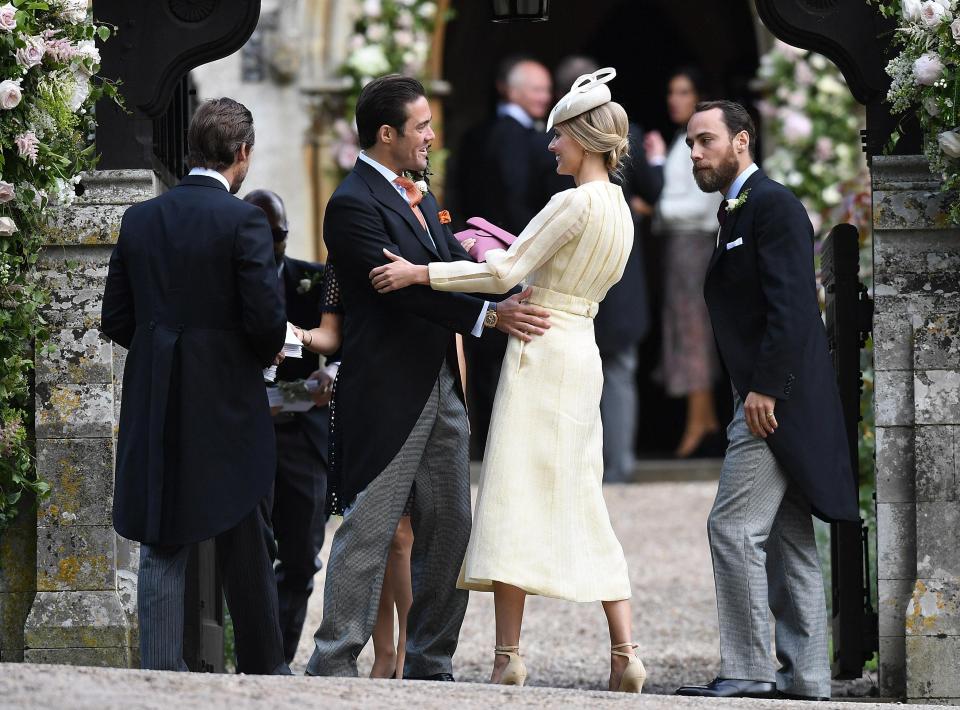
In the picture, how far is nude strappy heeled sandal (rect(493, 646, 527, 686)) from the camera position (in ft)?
17.6

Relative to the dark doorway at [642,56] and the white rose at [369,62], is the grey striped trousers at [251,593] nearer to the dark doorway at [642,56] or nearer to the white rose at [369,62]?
the white rose at [369,62]

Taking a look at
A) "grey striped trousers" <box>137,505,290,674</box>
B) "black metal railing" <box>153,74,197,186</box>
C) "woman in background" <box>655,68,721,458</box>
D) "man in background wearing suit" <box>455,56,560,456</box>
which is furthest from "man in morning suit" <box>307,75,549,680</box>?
"woman in background" <box>655,68,721,458</box>

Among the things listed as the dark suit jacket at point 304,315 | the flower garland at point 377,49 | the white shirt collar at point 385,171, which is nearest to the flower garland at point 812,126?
the flower garland at point 377,49

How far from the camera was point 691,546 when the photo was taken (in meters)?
10.2

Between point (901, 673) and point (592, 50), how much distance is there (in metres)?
8.20

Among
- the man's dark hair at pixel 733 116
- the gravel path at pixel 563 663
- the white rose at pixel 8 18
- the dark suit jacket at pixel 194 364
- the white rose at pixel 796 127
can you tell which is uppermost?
the white rose at pixel 796 127

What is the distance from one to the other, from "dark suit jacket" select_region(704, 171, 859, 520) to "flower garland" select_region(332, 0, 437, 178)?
5.71m

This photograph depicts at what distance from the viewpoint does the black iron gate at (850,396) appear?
250 inches

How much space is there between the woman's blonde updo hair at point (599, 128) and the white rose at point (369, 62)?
5845 millimetres

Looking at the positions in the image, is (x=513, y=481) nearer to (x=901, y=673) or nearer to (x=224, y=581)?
(x=224, y=581)

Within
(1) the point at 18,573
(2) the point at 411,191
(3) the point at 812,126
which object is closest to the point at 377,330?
→ (2) the point at 411,191

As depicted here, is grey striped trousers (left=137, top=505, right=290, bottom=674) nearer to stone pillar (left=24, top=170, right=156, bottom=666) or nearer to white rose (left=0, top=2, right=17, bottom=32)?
stone pillar (left=24, top=170, right=156, bottom=666)

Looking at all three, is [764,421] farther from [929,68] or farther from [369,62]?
[369,62]

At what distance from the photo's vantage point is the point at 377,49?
11.2 m
